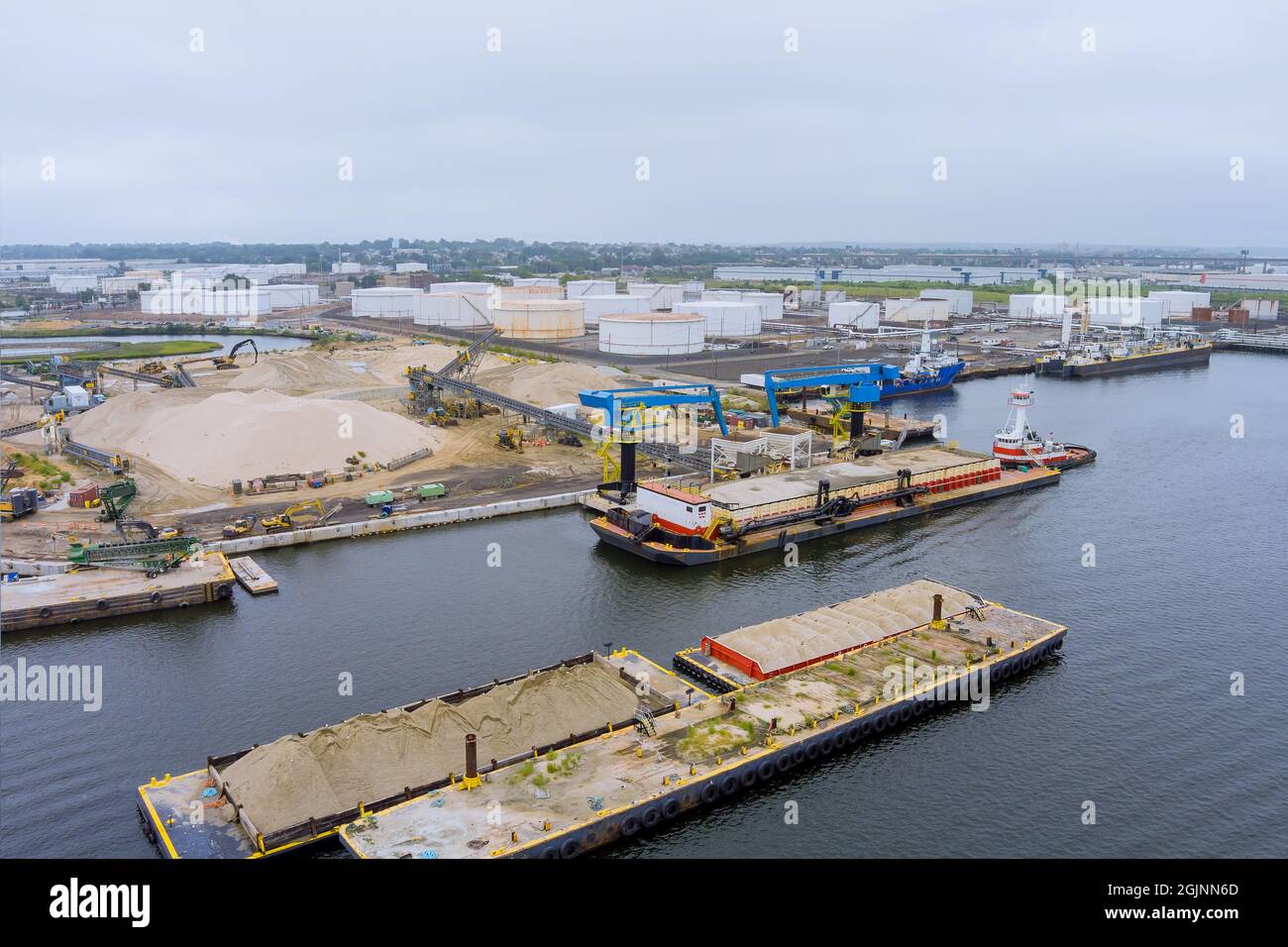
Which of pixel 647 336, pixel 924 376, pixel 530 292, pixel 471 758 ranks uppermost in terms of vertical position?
pixel 530 292

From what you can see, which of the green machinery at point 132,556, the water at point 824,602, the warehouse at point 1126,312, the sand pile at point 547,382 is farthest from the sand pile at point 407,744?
the warehouse at point 1126,312

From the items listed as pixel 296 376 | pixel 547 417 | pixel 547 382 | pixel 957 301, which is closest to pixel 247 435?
pixel 547 417

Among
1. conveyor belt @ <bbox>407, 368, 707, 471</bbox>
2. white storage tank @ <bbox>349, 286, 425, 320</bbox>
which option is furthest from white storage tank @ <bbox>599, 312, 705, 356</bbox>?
white storage tank @ <bbox>349, 286, 425, 320</bbox>

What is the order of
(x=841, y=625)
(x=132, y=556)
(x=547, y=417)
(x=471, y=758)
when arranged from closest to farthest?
(x=471, y=758)
(x=841, y=625)
(x=132, y=556)
(x=547, y=417)

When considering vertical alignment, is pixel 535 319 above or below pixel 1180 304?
below

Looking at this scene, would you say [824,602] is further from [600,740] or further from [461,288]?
[461,288]

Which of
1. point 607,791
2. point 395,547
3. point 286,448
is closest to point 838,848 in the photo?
point 607,791

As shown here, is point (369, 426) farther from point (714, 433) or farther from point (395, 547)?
point (714, 433)

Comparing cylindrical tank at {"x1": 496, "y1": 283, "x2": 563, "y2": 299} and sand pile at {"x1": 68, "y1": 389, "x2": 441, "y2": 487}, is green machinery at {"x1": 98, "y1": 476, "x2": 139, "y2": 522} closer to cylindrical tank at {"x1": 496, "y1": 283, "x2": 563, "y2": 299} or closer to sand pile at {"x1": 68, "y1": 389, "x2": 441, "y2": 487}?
sand pile at {"x1": 68, "y1": 389, "x2": 441, "y2": 487}
